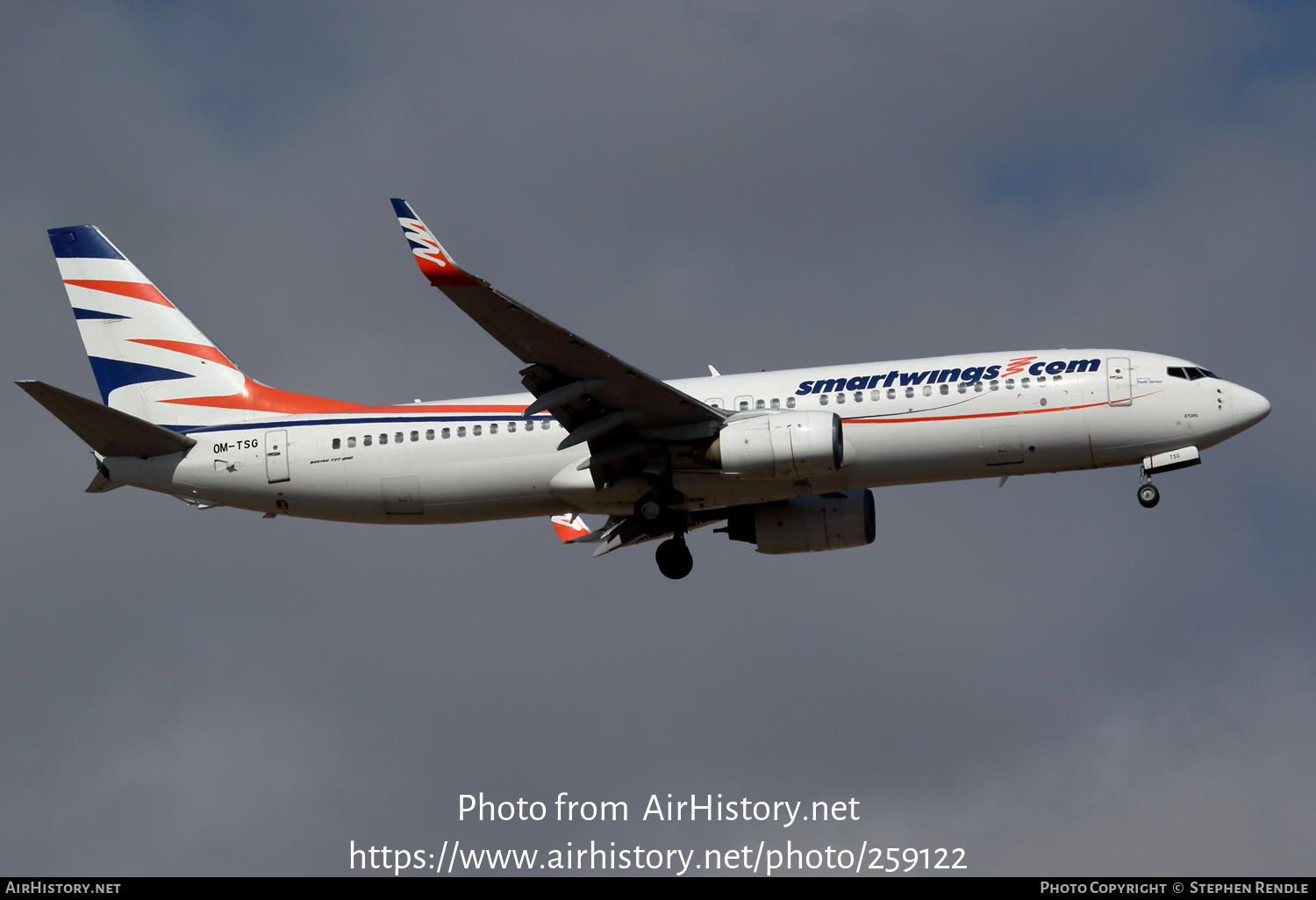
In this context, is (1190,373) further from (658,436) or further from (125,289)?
(125,289)

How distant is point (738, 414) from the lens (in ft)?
122

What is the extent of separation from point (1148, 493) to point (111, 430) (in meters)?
26.5

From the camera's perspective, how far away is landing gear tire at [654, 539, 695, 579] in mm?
41031

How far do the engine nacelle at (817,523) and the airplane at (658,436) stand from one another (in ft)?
0.16

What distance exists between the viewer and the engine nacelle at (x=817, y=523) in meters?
40.8

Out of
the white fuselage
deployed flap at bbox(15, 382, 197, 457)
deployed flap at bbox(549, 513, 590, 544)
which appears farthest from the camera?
deployed flap at bbox(549, 513, 590, 544)

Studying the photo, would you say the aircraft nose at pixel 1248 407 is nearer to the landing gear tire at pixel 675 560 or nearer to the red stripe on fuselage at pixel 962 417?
the red stripe on fuselage at pixel 962 417

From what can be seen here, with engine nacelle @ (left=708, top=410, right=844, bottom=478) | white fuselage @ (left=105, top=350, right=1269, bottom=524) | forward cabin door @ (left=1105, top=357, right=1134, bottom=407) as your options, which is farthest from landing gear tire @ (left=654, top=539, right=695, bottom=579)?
forward cabin door @ (left=1105, top=357, right=1134, bottom=407)

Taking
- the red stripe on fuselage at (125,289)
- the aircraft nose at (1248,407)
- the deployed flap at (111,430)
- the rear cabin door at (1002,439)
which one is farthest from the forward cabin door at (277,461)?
the aircraft nose at (1248,407)

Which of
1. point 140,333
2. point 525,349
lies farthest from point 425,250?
point 140,333

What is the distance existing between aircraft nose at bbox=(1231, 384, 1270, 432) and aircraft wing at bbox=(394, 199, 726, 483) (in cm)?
1297

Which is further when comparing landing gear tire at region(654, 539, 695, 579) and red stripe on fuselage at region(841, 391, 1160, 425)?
landing gear tire at region(654, 539, 695, 579)

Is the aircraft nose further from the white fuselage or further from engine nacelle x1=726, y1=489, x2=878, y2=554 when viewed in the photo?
engine nacelle x1=726, y1=489, x2=878, y2=554

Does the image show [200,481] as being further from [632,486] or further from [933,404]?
[933,404]
